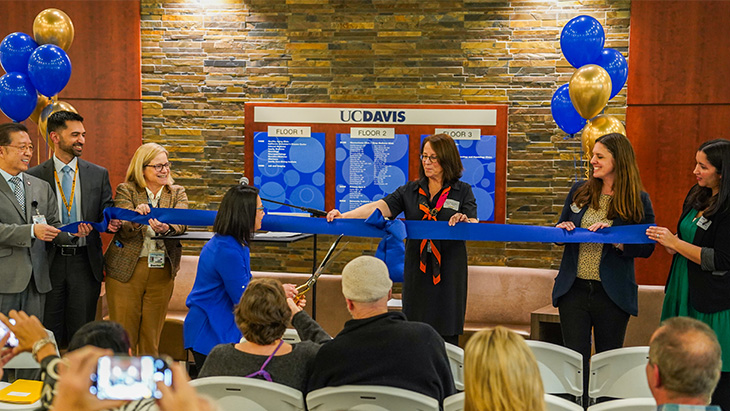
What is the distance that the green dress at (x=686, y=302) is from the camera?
3912mm

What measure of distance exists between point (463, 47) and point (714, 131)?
7.87 ft

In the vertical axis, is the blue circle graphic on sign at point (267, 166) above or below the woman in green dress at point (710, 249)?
above

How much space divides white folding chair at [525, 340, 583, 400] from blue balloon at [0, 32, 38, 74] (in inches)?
187

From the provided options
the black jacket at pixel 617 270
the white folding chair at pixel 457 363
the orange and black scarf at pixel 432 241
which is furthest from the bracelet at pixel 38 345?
the black jacket at pixel 617 270

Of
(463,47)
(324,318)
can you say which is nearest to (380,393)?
(324,318)

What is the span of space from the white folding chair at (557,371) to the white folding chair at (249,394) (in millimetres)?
1330

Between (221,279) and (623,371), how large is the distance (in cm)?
215

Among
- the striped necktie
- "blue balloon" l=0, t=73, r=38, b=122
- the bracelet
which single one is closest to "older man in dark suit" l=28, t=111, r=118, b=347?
the striped necktie

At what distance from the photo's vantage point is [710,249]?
391 cm

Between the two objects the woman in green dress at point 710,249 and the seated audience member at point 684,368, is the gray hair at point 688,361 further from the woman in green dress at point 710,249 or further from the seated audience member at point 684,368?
the woman in green dress at point 710,249

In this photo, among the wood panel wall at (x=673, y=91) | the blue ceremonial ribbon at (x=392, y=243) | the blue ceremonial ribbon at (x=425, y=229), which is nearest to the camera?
the blue ceremonial ribbon at (x=425, y=229)

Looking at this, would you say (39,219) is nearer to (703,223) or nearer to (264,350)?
(264,350)

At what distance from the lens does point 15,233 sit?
442 centimetres

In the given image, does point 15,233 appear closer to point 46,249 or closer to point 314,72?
point 46,249
